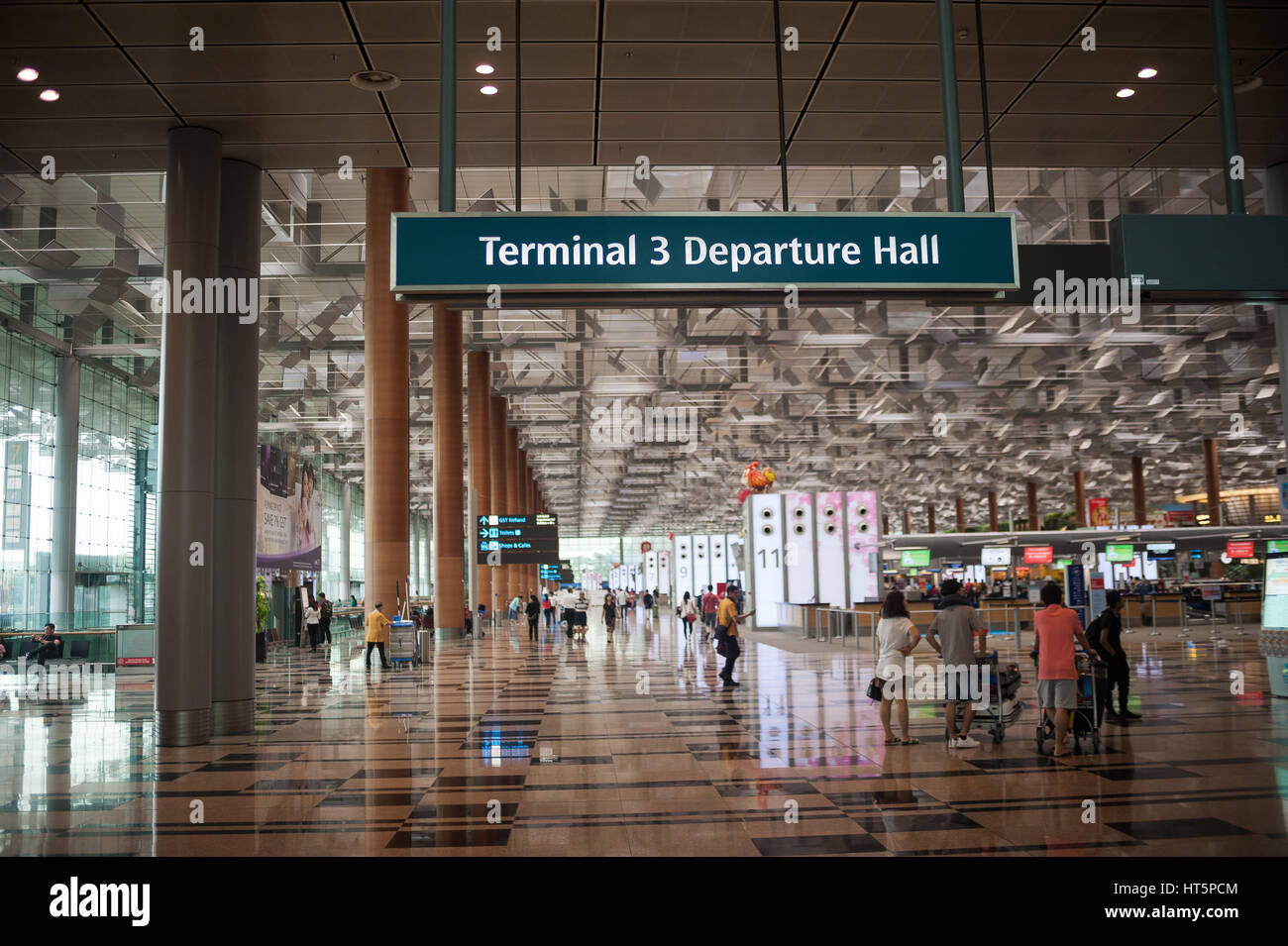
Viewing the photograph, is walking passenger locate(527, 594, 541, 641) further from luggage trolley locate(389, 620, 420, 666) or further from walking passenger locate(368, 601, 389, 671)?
walking passenger locate(368, 601, 389, 671)

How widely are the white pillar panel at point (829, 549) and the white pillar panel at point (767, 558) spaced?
128cm

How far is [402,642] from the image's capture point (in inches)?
870

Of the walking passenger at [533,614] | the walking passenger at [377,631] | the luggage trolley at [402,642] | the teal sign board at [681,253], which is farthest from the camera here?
the walking passenger at [533,614]

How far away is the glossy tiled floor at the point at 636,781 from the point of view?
6660 millimetres

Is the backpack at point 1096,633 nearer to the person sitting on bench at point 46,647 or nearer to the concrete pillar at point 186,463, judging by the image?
the concrete pillar at point 186,463

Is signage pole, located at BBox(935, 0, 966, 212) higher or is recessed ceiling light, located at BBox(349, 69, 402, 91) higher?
recessed ceiling light, located at BBox(349, 69, 402, 91)

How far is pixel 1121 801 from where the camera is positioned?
25.0 feet

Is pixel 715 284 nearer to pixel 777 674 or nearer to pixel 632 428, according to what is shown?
pixel 777 674

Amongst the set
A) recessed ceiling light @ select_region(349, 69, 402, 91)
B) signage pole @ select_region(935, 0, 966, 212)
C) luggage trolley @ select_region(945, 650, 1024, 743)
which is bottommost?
luggage trolley @ select_region(945, 650, 1024, 743)

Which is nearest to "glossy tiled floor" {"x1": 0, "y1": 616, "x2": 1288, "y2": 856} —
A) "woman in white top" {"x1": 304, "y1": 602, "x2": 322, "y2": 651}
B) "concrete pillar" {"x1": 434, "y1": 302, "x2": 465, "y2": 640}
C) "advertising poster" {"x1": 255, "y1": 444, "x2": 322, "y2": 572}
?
"advertising poster" {"x1": 255, "y1": 444, "x2": 322, "y2": 572}

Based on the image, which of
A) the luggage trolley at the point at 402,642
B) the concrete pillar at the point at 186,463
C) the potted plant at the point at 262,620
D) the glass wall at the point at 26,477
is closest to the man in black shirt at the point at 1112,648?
the concrete pillar at the point at 186,463

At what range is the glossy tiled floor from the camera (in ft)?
21.9

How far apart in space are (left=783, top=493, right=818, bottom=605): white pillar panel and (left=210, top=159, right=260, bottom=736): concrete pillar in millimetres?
25042

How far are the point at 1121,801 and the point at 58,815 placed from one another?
7959 millimetres
